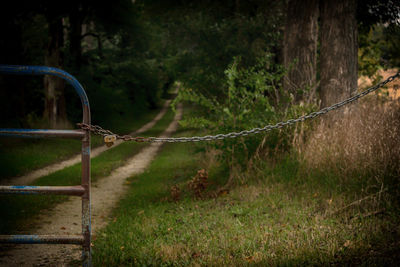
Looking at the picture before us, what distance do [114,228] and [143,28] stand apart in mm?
19261

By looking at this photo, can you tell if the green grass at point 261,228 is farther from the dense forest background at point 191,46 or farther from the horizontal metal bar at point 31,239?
the dense forest background at point 191,46

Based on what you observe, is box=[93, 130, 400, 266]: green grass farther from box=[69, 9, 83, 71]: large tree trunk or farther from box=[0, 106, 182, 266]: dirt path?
box=[69, 9, 83, 71]: large tree trunk

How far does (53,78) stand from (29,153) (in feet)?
18.4

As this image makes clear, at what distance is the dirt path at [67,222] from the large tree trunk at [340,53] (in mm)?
5988

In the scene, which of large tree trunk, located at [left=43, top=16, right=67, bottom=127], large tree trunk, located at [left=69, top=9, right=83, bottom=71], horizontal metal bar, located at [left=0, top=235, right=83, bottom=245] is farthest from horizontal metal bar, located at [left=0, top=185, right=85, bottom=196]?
large tree trunk, located at [left=69, top=9, right=83, bottom=71]

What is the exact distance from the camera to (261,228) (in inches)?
195

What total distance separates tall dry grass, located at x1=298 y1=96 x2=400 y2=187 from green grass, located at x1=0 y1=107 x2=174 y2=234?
5.05m

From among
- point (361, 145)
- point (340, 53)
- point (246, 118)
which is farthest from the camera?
point (340, 53)

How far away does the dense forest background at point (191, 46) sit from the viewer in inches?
394

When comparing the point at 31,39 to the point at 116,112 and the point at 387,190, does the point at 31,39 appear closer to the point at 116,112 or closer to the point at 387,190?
the point at 116,112

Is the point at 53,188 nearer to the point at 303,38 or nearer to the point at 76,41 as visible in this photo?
the point at 303,38

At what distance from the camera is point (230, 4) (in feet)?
42.4

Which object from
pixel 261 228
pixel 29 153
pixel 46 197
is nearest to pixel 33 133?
pixel 261 228

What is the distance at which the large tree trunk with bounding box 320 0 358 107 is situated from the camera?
944 centimetres
